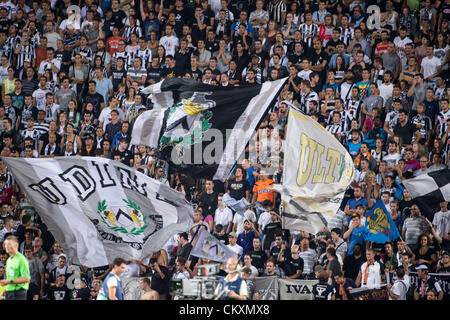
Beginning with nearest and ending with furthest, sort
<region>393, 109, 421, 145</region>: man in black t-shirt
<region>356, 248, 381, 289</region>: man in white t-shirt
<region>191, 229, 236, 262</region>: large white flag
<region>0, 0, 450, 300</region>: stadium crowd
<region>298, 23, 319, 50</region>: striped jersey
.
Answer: <region>356, 248, 381, 289</region>: man in white t-shirt → <region>191, 229, 236, 262</region>: large white flag → <region>0, 0, 450, 300</region>: stadium crowd → <region>393, 109, 421, 145</region>: man in black t-shirt → <region>298, 23, 319, 50</region>: striped jersey

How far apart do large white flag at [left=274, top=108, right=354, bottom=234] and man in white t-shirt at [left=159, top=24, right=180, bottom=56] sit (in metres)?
6.67

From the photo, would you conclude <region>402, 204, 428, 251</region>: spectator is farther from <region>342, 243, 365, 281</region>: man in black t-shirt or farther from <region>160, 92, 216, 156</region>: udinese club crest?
<region>160, 92, 216, 156</region>: udinese club crest

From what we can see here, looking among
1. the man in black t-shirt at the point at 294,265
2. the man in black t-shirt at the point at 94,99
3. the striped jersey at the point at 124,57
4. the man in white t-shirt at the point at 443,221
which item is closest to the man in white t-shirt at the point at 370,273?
the man in black t-shirt at the point at 294,265

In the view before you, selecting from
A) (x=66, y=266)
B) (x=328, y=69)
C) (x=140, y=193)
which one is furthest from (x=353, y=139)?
(x=66, y=266)

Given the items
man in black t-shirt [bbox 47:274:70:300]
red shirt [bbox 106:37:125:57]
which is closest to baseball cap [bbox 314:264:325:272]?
man in black t-shirt [bbox 47:274:70:300]

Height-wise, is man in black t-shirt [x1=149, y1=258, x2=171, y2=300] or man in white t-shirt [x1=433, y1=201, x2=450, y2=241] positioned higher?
man in white t-shirt [x1=433, y1=201, x2=450, y2=241]

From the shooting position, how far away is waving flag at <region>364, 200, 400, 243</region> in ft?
50.1

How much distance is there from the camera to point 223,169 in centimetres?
1516

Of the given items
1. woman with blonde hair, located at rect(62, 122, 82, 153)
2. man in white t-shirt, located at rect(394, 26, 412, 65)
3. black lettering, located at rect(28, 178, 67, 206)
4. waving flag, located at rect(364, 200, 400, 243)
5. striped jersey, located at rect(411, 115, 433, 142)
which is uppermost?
man in white t-shirt, located at rect(394, 26, 412, 65)

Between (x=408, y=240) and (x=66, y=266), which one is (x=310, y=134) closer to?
(x=408, y=240)

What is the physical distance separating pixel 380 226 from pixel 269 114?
13.4 feet

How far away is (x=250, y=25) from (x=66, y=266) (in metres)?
7.99

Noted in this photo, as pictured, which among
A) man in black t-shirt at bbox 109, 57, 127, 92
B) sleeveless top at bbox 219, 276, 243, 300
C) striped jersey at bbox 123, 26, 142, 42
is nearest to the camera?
sleeveless top at bbox 219, 276, 243, 300

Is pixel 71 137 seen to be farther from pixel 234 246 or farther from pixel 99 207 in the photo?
pixel 234 246
